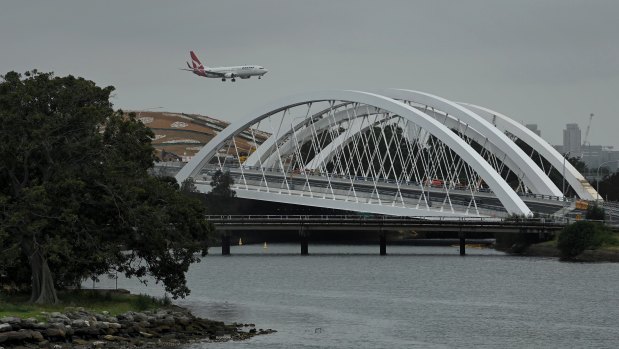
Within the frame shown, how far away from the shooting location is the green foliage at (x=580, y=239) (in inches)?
4663

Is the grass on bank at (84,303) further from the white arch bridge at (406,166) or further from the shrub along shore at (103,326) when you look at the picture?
the white arch bridge at (406,166)

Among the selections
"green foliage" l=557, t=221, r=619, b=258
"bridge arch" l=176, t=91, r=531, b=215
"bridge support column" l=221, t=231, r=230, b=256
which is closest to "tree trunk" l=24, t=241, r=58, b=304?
"green foliage" l=557, t=221, r=619, b=258

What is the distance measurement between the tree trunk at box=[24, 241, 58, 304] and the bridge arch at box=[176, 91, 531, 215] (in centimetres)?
7755

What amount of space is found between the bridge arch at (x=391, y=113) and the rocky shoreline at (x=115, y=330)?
75647 mm

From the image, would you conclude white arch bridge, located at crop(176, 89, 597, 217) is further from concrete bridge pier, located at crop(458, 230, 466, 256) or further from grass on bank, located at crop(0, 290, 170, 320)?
grass on bank, located at crop(0, 290, 170, 320)

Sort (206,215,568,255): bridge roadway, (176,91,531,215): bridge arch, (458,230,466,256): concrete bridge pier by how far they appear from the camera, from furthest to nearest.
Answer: (176,91,531,215): bridge arch → (458,230,466,256): concrete bridge pier → (206,215,568,255): bridge roadway

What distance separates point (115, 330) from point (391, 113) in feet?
344

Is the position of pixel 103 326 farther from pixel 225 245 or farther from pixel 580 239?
pixel 225 245

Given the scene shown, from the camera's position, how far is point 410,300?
8356 centimetres

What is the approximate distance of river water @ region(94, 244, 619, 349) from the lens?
211 feet

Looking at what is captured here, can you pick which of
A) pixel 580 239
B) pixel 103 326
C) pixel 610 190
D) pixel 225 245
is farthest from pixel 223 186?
pixel 103 326

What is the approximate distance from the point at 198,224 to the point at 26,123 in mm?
10866

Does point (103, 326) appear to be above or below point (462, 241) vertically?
below

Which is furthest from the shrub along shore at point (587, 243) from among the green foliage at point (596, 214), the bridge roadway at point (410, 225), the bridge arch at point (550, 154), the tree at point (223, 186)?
the tree at point (223, 186)
